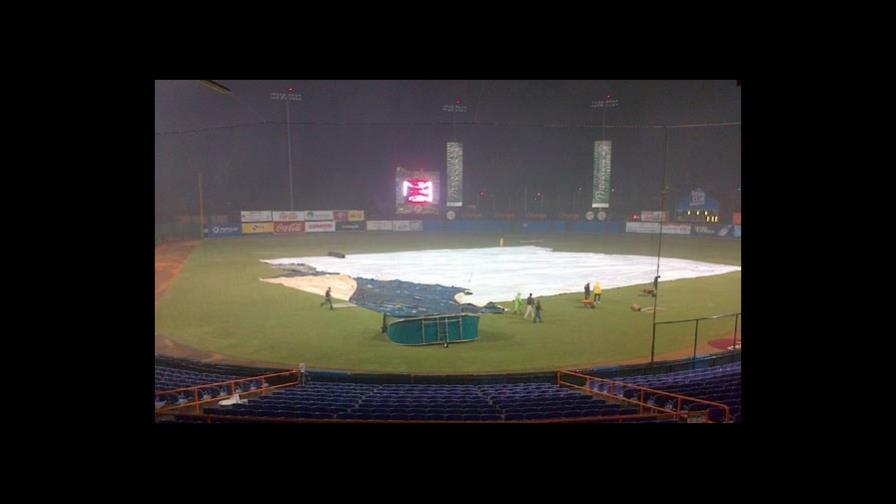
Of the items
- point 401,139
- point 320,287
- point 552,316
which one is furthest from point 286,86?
point 552,316

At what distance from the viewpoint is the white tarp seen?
1188 inches

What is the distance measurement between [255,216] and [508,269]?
117 ft

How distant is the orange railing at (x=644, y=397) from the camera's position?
10789 mm

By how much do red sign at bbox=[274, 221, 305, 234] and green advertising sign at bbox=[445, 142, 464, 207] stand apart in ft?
52.2

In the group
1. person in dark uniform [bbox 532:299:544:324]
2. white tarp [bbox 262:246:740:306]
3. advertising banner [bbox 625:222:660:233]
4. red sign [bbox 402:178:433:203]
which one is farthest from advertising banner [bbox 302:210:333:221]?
person in dark uniform [bbox 532:299:544:324]

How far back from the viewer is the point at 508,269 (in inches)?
1407

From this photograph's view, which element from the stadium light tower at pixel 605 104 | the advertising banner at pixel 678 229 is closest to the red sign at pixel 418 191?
the stadium light tower at pixel 605 104

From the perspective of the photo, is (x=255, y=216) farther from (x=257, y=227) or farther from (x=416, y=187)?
(x=416, y=187)

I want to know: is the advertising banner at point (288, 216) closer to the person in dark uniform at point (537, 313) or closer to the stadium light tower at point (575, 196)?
the stadium light tower at point (575, 196)

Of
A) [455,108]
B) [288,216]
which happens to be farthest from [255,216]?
[455,108]

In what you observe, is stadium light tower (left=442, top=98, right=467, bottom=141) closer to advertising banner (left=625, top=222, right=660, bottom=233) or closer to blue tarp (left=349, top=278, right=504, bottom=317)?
advertising banner (left=625, top=222, right=660, bottom=233)

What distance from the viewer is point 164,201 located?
58219 millimetres

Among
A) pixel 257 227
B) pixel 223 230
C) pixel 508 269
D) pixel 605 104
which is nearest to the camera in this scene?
pixel 508 269
